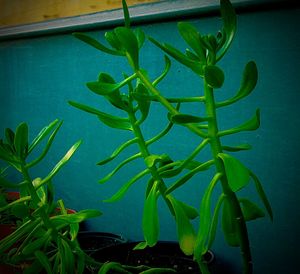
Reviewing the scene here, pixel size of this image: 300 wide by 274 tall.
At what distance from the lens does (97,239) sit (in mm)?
1028

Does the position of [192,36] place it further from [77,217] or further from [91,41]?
[77,217]

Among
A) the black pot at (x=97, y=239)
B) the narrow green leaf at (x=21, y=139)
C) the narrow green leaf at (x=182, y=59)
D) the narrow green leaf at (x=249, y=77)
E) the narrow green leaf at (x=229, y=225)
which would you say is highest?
the narrow green leaf at (x=182, y=59)

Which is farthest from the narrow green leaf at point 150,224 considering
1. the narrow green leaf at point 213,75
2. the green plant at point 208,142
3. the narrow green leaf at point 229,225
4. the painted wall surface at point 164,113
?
the painted wall surface at point 164,113

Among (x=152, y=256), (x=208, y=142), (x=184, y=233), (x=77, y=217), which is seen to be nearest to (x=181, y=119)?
(x=208, y=142)

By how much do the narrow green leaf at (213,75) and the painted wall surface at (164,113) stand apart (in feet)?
1.18

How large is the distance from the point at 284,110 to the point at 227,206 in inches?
13.2

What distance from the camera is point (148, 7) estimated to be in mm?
972

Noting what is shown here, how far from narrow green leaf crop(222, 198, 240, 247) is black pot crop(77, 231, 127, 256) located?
1.52ft

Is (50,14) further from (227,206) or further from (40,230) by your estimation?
(227,206)

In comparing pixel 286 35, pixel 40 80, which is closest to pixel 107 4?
pixel 40 80

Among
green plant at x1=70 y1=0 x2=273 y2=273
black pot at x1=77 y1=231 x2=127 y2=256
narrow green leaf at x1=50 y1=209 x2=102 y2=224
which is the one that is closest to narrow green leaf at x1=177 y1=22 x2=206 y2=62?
green plant at x1=70 y1=0 x2=273 y2=273

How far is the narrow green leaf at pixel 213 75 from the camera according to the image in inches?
18.8

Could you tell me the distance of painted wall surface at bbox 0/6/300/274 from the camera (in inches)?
31.3

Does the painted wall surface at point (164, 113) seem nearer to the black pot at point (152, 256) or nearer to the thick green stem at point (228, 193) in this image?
the black pot at point (152, 256)
